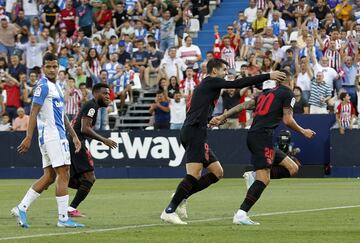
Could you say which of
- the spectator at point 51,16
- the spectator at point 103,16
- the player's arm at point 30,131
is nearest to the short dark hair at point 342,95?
the spectator at point 103,16

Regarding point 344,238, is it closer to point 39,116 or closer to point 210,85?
point 210,85

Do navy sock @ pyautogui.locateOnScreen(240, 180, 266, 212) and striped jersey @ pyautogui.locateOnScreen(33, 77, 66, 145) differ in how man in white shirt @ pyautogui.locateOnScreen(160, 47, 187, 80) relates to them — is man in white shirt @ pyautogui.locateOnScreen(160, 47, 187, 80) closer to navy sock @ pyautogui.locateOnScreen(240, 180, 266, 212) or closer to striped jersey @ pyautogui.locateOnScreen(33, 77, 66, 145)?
navy sock @ pyautogui.locateOnScreen(240, 180, 266, 212)

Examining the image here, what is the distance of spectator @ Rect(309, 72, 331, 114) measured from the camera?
101ft

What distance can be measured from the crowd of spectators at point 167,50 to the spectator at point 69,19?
0.04 meters

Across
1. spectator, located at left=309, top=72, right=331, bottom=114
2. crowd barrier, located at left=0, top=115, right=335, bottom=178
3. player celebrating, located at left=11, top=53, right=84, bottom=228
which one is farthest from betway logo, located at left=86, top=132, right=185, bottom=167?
player celebrating, located at left=11, top=53, right=84, bottom=228

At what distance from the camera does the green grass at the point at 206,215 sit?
12938 mm

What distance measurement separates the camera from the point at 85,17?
3875cm

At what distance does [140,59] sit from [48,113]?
68.5 ft

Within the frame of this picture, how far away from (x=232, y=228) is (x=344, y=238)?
1923mm

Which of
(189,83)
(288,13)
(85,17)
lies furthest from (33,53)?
(288,13)

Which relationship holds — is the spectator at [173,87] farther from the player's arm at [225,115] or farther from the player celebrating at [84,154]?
the player's arm at [225,115]

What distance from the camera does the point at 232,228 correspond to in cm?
1409

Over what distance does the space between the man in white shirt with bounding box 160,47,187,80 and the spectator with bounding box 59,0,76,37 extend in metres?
5.64

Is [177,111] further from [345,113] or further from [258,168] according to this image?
[258,168]
